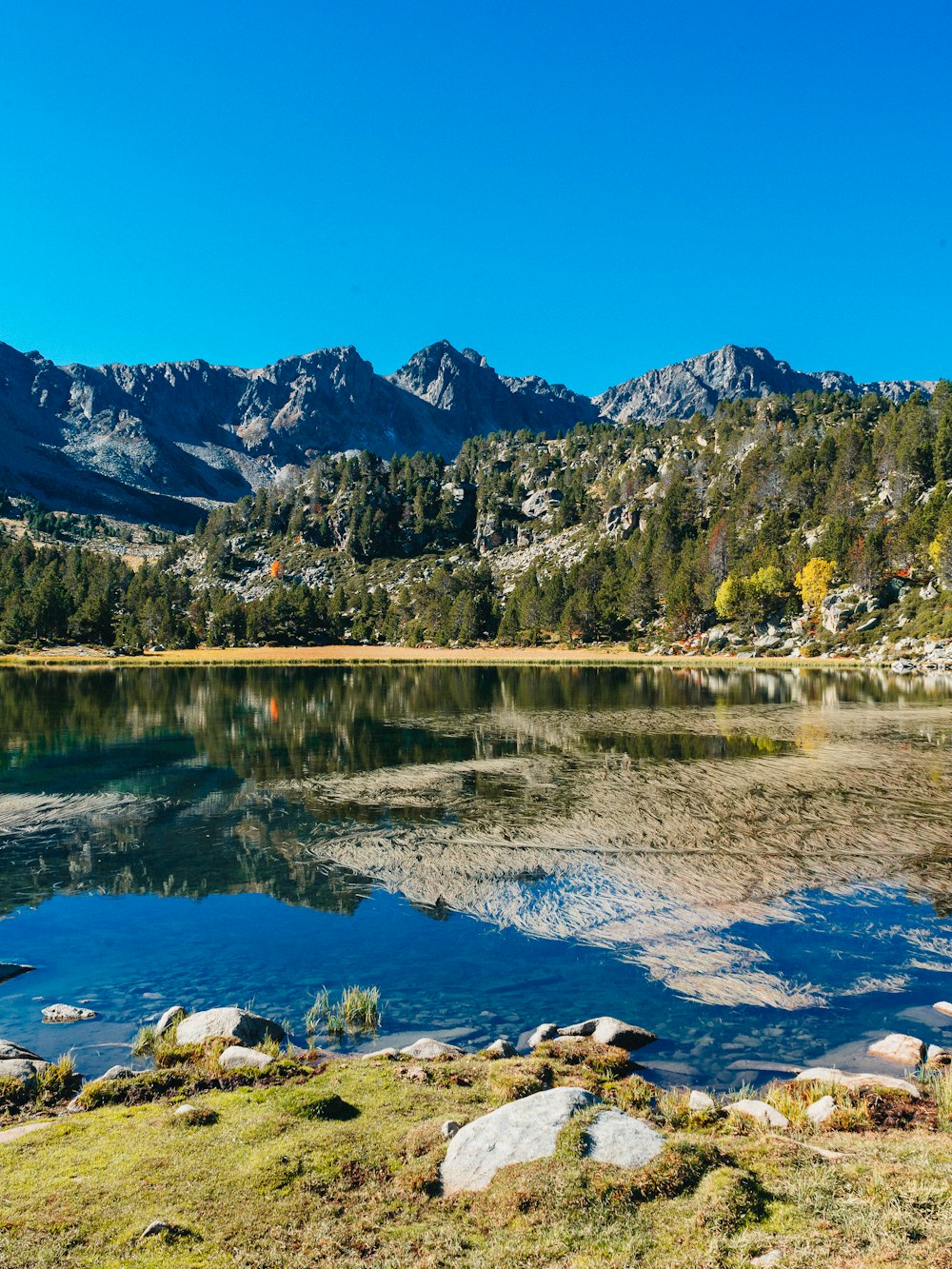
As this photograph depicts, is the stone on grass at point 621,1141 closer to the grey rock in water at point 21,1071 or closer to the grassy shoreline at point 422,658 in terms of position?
the grey rock in water at point 21,1071

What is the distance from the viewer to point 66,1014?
14.2m

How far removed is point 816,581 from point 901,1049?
151574 mm

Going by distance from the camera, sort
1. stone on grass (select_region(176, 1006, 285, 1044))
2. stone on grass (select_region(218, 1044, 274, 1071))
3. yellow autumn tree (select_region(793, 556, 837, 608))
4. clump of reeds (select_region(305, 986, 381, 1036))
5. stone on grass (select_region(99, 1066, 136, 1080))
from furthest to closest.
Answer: yellow autumn tree (select_region(793, 556, 837, 608)) → clump of reeds (select_region(305, 986, 381, 1036)) → stone on grass (select_region(176, 1006, 285, 1044)) → stone on grass (select_region(218, 1044, 274, 1071)) → stone on grass (select_region(99, 1066, 136, 1080))

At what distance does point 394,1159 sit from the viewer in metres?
8.63

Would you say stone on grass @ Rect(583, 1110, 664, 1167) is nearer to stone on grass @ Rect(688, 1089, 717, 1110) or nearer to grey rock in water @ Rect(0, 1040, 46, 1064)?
stone on grass @ Rect(688, 1089, 717, 1110)

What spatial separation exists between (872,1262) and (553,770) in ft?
108

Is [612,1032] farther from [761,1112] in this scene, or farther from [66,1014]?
[66,1014]

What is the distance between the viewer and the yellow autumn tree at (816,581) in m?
149

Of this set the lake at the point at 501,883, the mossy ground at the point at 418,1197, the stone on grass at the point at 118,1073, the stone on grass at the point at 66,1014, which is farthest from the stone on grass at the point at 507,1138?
the stone on grass at the point at 66,1014

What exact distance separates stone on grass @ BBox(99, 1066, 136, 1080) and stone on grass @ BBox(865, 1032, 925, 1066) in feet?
41.3

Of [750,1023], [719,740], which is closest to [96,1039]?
[750,1023]

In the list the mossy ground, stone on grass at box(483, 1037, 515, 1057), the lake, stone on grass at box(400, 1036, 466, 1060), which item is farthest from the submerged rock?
the mossy ground

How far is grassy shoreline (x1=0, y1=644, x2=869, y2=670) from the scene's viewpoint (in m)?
133

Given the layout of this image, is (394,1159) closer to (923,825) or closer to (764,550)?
(923,825)
